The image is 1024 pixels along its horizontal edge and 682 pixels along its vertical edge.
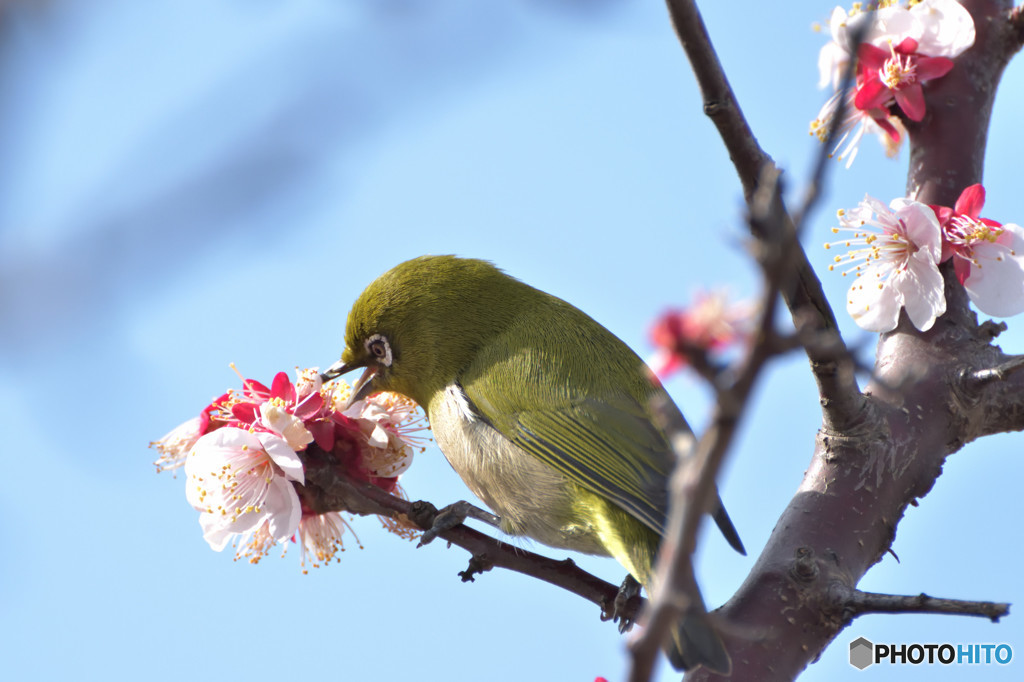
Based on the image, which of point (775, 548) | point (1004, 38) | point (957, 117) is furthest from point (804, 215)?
point (1004, 38)

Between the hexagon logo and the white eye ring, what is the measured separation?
2356 mm

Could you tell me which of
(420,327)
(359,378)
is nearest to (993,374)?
(420,327)

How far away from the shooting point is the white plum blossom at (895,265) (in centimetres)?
351

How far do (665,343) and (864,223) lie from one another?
109 inches

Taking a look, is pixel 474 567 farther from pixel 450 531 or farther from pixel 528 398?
pixel 528 398

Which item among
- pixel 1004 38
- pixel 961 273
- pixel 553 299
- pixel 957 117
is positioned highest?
pixel 1004 38

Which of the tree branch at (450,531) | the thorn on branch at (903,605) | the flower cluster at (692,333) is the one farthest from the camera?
the tree branch at (450,531)

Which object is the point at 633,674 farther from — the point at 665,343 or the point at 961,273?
the point at 961,273

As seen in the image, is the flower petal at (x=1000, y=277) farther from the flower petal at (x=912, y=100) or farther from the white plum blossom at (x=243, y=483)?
the white plum blossom at (x=243, y=483)

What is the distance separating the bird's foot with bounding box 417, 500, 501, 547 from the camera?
3.26 metres

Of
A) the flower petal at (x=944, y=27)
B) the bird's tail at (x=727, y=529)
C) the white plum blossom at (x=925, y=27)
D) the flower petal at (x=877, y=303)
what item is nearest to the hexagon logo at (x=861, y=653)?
the bird's tail at (x=727, y=529)

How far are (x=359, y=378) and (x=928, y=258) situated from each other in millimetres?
2474

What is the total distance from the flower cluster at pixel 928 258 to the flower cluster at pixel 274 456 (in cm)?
186

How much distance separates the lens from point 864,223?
140 inches
